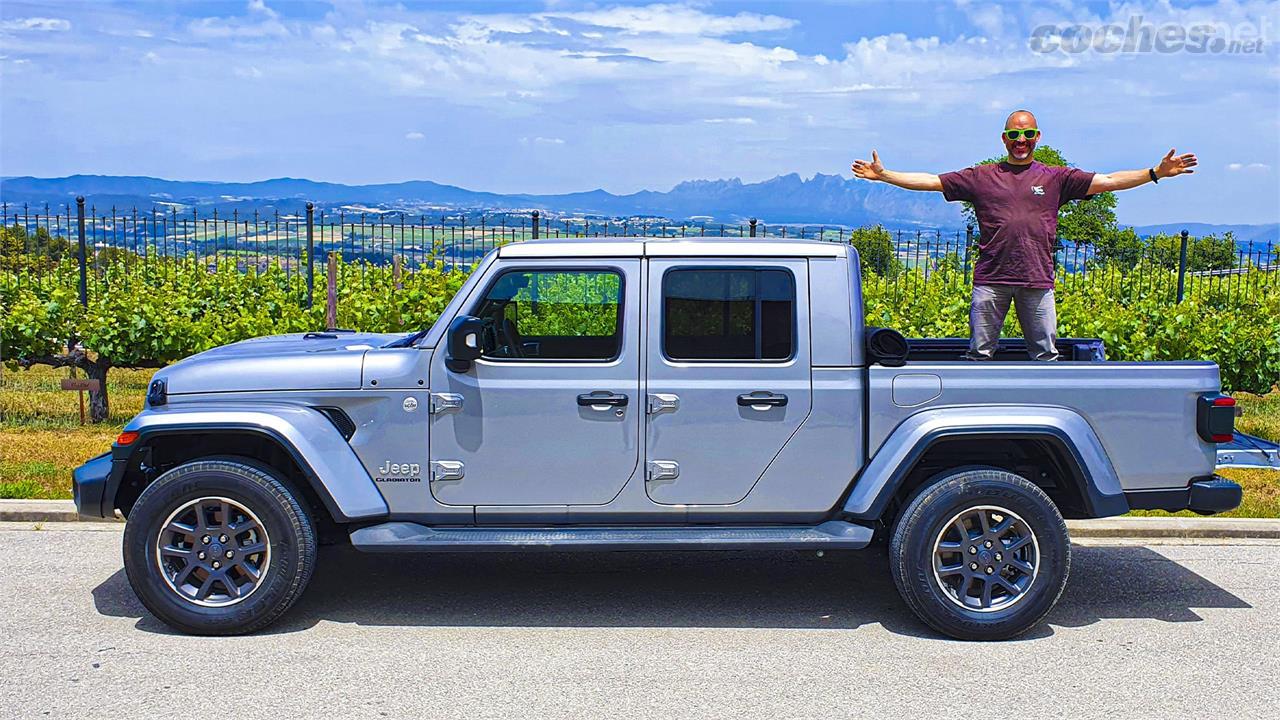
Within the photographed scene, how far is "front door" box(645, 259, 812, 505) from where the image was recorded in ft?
18.8

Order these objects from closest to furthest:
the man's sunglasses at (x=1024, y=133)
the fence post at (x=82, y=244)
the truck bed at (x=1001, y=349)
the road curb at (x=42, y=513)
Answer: the man's sunglasses at (x=1024, y=133), the truck bed at (x=1001, y=349), the road curb at (x=42, y=513), the fence post at (x=82, y=244)

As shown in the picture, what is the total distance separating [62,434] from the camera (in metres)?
11.1

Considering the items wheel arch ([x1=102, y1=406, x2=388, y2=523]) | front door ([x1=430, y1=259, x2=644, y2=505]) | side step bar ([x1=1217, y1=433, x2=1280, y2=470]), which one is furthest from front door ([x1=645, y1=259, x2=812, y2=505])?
side step bar ([x1=1217, y1=433, x2=1280, y2=470])

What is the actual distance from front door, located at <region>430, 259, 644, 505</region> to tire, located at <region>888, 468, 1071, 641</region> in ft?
4.47

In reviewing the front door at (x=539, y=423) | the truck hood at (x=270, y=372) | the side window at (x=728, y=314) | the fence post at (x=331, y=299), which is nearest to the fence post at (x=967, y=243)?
the fence post at (x=331, y=299)

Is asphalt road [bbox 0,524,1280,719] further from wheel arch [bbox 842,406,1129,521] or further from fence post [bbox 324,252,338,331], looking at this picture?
fence post [bbox 324,252,338,331]

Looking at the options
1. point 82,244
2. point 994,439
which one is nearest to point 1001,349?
point 994,439

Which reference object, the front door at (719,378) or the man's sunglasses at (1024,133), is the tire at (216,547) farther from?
the man's sunglasses at (1024,133)

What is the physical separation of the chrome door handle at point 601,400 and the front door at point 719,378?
15 centimetres

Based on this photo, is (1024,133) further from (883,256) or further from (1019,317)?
(883,256)

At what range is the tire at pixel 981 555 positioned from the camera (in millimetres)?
5664

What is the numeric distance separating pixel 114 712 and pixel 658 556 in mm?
3319

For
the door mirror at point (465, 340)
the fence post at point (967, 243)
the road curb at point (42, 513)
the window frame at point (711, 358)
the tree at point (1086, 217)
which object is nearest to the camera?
the door mirror at point (465, 340)

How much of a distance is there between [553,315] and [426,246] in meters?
7.64
